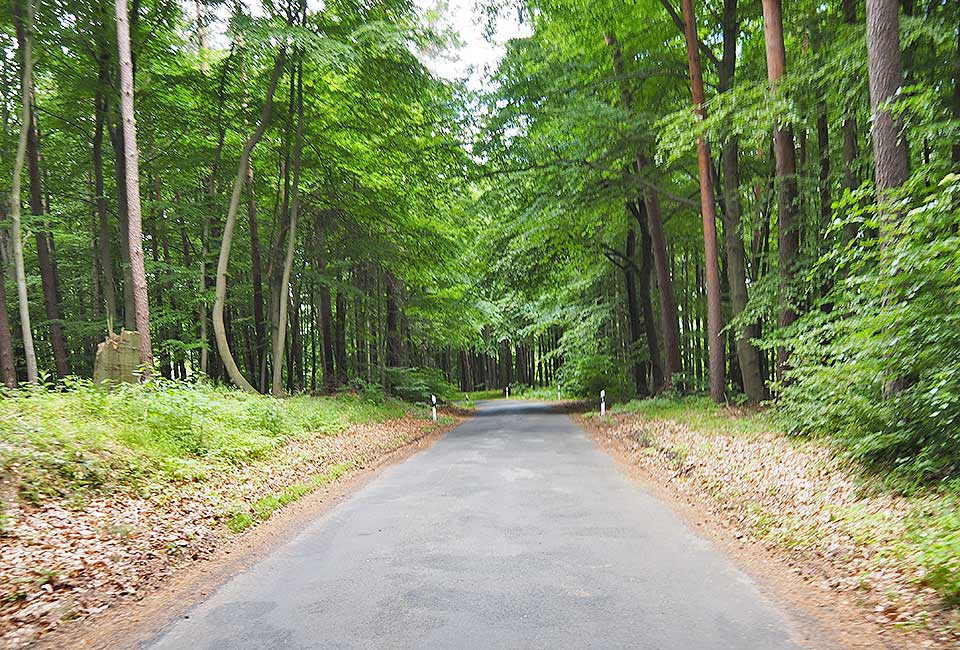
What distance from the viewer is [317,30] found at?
17.1 metres

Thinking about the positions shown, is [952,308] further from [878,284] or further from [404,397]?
[404,397]

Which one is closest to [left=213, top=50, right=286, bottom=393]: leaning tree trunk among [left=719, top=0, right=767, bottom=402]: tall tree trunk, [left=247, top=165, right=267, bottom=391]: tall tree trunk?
[left=247, top=165, right=267, bottom=391]: tall tree trunk

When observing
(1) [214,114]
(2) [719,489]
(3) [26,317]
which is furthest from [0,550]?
(1) [214,114]

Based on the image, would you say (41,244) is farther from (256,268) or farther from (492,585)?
(492,585)

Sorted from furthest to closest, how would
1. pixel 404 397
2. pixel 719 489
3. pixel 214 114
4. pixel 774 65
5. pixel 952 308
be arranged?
pixel 404 397 < pixel 214 114 < pixel 774 65 < pixel 719 489 < pixel 952 308

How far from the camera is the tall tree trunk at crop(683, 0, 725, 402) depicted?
15.1m

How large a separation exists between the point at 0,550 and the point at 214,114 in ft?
53.7

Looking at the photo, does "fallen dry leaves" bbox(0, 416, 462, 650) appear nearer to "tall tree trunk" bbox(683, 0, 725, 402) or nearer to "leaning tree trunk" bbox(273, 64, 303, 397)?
"leaning tree trunk" bbox(273, 64, 303, 397)

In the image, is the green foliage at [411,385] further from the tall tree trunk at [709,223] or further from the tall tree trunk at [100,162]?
the tall tree trunk at [709,223]

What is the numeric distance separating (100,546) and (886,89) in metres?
10.2

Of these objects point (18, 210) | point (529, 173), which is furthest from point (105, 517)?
point (529, 173)

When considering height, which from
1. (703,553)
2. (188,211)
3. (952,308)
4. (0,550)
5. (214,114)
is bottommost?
(703,553)

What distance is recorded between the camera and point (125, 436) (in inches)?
334

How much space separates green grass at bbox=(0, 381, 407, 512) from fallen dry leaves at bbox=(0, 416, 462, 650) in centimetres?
37
